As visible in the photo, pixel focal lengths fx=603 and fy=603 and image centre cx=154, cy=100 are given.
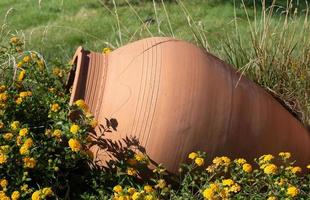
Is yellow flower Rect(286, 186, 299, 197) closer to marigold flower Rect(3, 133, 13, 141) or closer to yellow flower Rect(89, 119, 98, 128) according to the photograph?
yellow flower Rect(89, 119, 98, 128)

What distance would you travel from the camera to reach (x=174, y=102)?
2.80 meters

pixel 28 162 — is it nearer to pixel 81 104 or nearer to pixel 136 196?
pixel 81 104

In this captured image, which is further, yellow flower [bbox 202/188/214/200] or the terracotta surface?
the terracotta surface

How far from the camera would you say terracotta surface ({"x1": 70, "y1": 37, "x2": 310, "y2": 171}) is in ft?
9.17

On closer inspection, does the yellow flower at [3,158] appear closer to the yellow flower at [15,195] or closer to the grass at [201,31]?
the yellow flower at [15,195]

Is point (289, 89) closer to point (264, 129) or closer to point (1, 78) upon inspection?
point (264, 129)

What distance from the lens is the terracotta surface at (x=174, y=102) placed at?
279cm

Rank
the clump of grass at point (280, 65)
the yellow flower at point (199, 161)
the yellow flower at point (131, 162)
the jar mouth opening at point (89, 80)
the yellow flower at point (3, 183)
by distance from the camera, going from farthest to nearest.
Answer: the clump of grass at point (280, 65), the jar mouth opening at point (89, 80), the yellow flower at point (131, 162), the yellow flower at point (199, 161), the yellow flower at point (3, 183)

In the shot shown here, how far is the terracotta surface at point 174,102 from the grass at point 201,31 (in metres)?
0.65

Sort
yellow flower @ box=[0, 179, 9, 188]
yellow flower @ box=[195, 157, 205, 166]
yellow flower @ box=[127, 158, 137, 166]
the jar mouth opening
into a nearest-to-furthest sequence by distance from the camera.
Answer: yellow flower @ box=[0, 179, 9, 188] → yellow flower @ box=[195, 157, 205, 166] → yellow flower @ box=[127, 158, 137, 166] → the jar mouth opening

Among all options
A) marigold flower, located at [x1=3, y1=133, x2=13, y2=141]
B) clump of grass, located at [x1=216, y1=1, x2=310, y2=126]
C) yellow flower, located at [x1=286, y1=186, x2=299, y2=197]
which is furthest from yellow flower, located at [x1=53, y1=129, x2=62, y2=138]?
clump of grass, located at [x1=216, y1=1, x2=310, y2=126]

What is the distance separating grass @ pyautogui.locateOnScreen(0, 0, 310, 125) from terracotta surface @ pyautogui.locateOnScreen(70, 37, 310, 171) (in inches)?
25.8

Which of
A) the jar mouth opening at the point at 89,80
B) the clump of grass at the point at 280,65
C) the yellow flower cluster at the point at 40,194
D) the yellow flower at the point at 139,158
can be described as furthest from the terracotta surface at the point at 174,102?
the clump of grass at the point at 280,65

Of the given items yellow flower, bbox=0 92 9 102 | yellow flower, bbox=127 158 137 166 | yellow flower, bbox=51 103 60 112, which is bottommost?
yellow flower, bbox=127 158 137 166
